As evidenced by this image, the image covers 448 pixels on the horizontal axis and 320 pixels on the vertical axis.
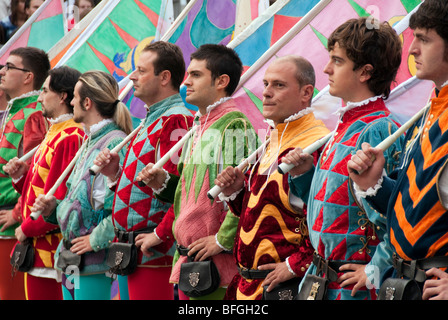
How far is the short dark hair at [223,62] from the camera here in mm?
4910

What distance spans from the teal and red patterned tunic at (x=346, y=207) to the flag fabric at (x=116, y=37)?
3.96 metres

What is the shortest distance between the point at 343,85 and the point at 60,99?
3317mm

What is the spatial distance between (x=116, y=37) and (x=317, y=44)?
3.00 meters

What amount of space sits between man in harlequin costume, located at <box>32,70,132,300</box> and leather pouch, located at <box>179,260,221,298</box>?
110cm

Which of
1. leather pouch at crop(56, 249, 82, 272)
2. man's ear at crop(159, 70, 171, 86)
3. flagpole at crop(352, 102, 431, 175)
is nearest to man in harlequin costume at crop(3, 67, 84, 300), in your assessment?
leather pouch at crop(56, 249, 82, 272)

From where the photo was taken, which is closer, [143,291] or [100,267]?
[143,291]

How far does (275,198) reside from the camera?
13.1 feet

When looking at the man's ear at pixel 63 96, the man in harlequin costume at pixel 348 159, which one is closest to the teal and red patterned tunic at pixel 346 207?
the man in harlequin costume at pixel 348 159

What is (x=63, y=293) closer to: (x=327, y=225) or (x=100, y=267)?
(x=100, y=267)

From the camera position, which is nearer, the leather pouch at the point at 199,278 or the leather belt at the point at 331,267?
the leather belt at the point at 331,267

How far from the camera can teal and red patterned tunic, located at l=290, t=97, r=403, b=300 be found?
11.3 feet

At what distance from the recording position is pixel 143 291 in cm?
523

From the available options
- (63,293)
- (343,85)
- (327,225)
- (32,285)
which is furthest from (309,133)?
(32,285)

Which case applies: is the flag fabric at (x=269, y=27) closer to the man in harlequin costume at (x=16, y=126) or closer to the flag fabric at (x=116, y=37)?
the flag fabric at (x=116, y=37)
